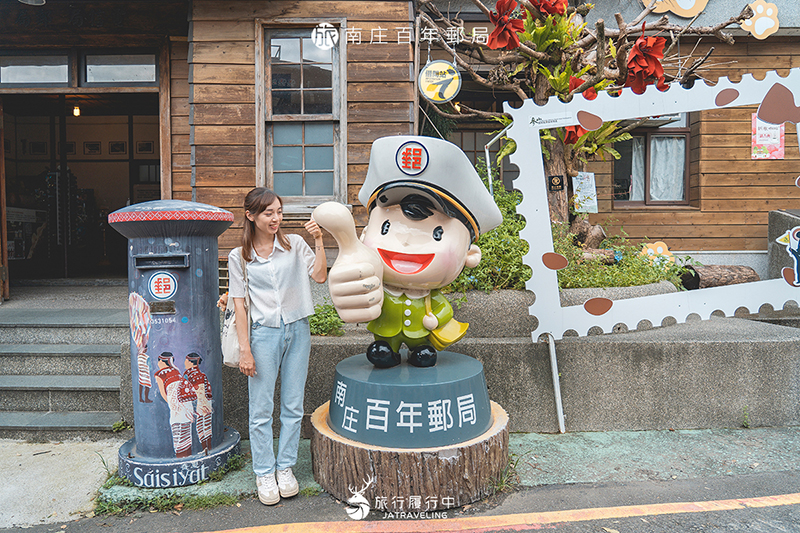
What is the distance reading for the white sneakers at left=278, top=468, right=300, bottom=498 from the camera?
3037 millimetres

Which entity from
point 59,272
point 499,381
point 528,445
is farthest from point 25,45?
point 528,445

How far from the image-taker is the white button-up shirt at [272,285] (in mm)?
2936

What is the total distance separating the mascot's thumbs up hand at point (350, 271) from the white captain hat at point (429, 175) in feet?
1.25

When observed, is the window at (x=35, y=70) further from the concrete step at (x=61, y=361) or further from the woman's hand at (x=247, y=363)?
the woman's hand at (x=247, y=363)

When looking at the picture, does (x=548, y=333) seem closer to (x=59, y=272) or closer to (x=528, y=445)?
(x=528, y=445)

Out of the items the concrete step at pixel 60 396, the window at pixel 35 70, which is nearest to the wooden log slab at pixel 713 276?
the concrete step at pixel 60 396

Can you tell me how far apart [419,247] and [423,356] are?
744 mm

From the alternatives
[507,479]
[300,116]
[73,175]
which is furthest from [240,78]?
[73,175]

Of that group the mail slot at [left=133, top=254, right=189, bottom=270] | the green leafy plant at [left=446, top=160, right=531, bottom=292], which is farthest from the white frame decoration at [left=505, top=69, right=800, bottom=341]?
the mail slot at [left=133, top=254, right=189, bottom=270]

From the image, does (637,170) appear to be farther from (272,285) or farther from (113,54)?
(113,54)

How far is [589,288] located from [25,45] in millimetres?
7515

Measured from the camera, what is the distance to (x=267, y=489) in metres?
2.99

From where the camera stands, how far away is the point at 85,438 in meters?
3.88

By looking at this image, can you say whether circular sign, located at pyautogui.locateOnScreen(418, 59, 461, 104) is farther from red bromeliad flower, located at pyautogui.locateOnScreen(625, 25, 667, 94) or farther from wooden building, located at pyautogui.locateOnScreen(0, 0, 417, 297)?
red bromeliad flower, located at pyautogui.locateOnScreen(625, 25, 667, 94)
